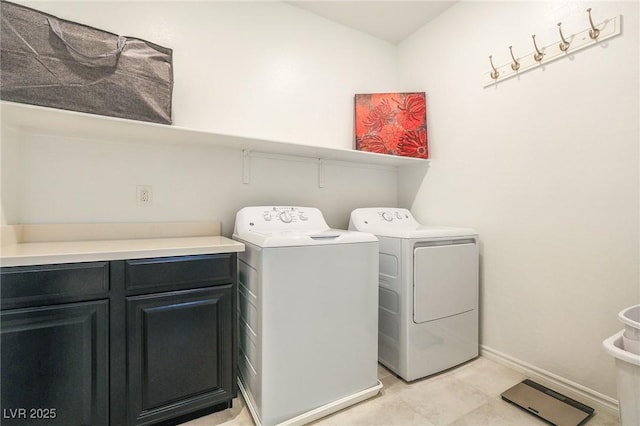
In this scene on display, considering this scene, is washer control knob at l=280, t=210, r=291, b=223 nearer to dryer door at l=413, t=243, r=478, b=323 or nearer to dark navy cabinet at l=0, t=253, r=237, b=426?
dark navy cabinet at l=0, t=253, r=237, b=426

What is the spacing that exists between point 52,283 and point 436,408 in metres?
1.82

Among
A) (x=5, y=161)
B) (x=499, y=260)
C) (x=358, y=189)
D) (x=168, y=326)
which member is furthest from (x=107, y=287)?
(x=499, y=260)

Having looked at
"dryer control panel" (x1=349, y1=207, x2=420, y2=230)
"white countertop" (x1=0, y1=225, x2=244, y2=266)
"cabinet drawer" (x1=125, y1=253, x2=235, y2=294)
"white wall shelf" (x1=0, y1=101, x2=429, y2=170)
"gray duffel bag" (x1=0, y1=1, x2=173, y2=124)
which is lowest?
"cabinet drawer" (x1=125, y1=253, x2=235, y2=294)

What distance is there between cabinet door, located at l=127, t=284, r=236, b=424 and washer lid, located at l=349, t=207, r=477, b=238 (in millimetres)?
1034

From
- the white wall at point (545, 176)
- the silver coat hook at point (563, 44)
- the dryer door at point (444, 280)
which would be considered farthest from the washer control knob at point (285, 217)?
the silver coat hook at point (563, 44)

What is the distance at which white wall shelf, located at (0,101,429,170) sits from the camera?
1.23 metres

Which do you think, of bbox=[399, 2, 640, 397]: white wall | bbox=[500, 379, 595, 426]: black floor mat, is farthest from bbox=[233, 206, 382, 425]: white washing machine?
bbox=[399, 2, 640, 397]: white wall

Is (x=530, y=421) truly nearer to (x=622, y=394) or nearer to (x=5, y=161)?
(x=622, y=394)

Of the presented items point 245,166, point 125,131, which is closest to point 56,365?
point 125,131

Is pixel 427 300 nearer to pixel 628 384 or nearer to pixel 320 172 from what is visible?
pixel 628 384

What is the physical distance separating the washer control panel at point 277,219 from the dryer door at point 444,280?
728 millimetres

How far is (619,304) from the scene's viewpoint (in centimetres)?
139

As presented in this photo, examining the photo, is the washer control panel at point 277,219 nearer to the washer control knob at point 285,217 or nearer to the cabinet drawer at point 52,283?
the washer control knob at point 285,217

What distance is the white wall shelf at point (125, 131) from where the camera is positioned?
4.03ft
